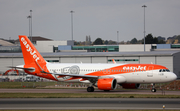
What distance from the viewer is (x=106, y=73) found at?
44.9 m

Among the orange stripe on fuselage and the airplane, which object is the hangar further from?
the orange stripe on fuselage

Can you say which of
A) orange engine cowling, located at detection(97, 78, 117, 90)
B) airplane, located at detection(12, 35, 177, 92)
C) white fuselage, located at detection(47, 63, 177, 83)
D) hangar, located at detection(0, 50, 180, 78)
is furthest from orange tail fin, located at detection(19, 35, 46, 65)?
hangar, located at detection(0, 50, 180, 78)

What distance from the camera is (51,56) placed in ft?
259

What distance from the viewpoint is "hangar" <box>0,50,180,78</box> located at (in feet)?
238

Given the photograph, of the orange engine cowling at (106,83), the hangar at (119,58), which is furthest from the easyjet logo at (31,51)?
the hangar at (119,58)

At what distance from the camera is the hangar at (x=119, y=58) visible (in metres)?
72.7

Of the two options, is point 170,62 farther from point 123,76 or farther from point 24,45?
point 24,45

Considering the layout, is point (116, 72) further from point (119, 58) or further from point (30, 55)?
point (119, 58)

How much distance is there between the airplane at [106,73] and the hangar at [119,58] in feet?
92.0

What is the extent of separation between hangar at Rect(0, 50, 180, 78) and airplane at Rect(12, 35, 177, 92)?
92.0 ft

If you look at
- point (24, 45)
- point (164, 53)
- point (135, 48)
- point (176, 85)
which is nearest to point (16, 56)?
point (24, 45)

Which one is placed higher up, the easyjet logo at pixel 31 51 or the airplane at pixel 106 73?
the easyjet logo at pixel 31 51

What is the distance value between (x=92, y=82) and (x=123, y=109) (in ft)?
65.5

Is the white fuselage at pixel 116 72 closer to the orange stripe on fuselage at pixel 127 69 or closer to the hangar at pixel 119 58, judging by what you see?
the orange stripe on fuselage at pixel 127 69
